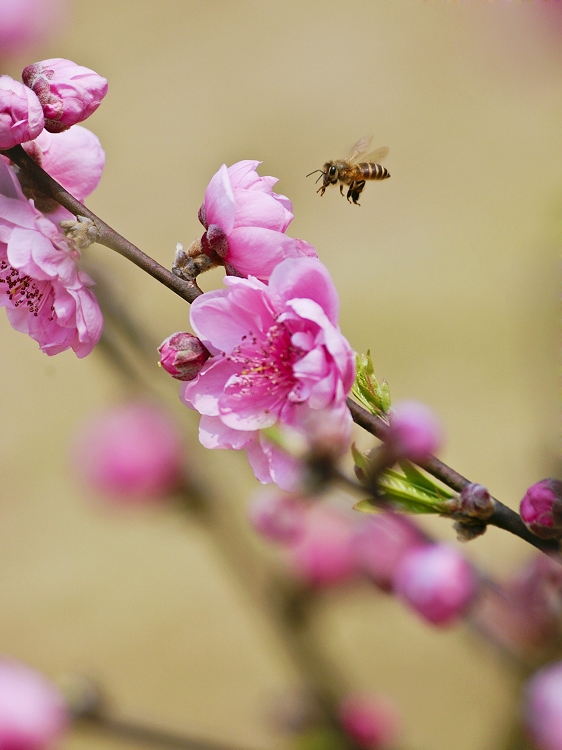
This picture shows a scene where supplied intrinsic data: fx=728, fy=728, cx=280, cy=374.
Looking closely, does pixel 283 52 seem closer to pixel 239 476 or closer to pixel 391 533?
pixel 239 476

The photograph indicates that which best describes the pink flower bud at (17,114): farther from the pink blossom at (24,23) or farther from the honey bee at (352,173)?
the pink blossom at (24,23)

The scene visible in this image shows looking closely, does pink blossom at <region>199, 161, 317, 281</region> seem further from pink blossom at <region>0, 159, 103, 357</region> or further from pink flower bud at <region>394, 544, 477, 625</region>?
pink flower bud at <region>394, 544, 477, 625</region>

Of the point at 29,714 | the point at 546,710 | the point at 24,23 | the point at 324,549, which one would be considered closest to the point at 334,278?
the point at 24,23

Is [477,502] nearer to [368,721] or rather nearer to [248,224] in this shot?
[248,224]

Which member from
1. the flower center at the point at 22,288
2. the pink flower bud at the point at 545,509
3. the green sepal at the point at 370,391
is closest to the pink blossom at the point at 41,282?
the flower center at the point at 22,288

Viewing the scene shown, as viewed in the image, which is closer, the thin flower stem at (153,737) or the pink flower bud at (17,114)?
the pink flower bud at (17,114)

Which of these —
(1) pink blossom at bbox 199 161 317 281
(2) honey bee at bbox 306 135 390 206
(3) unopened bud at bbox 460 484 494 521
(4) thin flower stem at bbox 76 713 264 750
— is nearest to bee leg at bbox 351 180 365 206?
(2) honey bee at bbox 306 135 390 206
